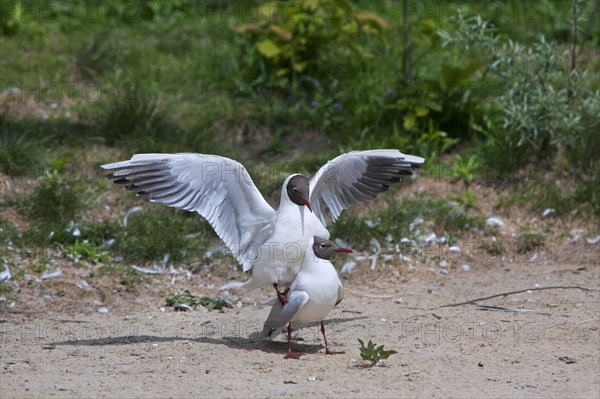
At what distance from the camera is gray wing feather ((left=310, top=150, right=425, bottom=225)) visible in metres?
6.35

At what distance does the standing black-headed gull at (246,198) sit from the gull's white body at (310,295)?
0.12 metres

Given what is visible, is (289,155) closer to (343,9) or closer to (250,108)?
(250,108)

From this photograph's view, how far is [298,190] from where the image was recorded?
19.2 feet

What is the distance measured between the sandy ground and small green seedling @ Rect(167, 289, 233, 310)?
56 mm

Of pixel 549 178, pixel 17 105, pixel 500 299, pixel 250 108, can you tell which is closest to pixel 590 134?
pixel 549 178

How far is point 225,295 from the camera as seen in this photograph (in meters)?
6.86

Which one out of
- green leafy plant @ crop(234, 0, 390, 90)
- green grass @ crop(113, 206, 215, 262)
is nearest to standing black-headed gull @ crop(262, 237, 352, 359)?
green grass @ crop(113, 206, 215, 262)

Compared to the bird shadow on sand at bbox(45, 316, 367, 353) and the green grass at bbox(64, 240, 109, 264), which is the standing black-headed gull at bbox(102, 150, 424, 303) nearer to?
the bird shadow on sand at bbox(45, 316, 367, 353)

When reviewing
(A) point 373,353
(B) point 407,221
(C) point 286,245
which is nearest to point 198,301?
(C) point 286,245

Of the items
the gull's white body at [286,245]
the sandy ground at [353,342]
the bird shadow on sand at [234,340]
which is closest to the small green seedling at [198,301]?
the sandy ground at [353,342]

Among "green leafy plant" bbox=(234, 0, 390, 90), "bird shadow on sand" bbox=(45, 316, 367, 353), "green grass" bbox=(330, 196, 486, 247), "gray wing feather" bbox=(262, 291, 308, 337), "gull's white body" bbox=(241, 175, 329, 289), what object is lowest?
"bird shadow on sand" bbox=(45, 316, 367, 353)

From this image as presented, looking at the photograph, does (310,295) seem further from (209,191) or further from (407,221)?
(407,221)

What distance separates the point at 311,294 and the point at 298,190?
66 cm

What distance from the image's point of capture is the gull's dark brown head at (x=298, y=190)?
584 cm
